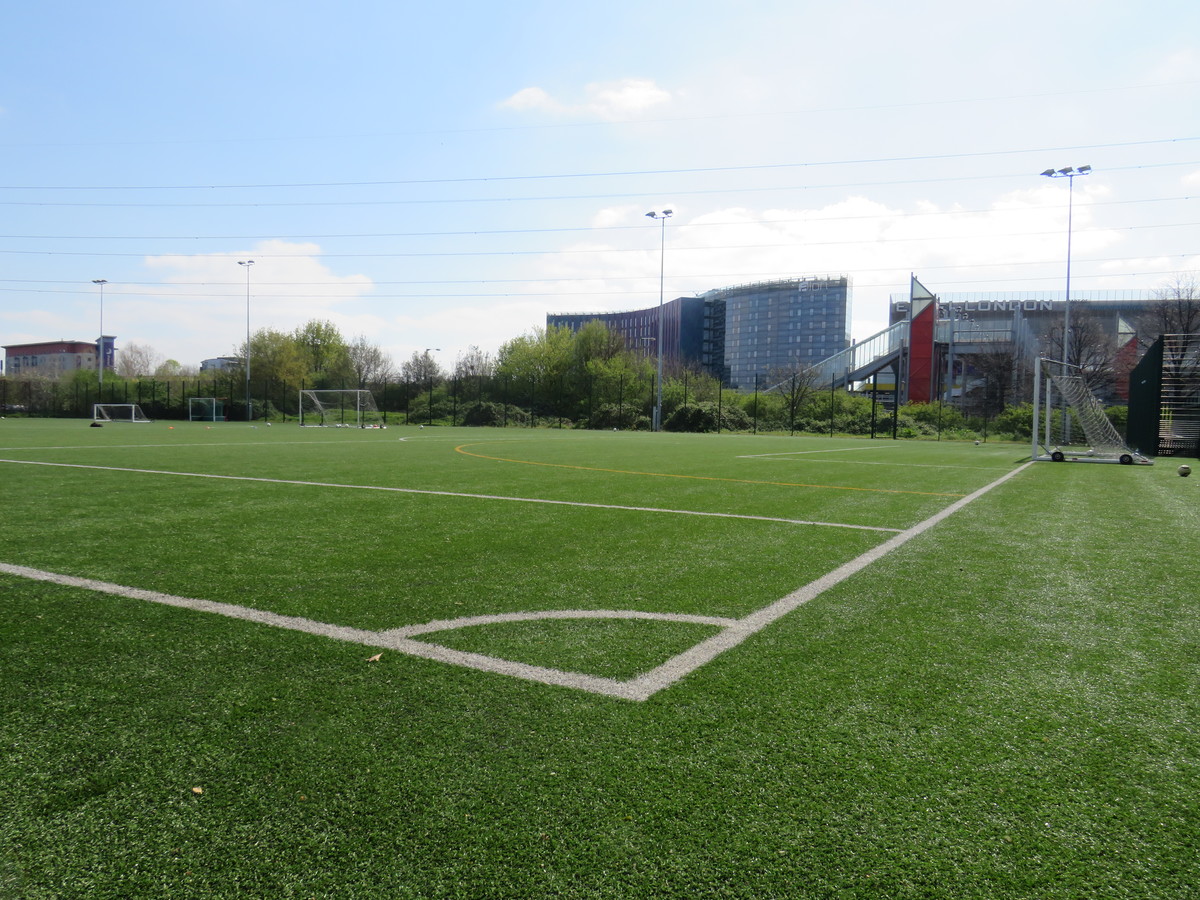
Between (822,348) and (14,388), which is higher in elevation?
(822,348)

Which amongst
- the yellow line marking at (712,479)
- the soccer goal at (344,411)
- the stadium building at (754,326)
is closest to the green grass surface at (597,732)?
the yellow line marking at (712,479)

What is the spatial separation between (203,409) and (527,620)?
5154 centimetres

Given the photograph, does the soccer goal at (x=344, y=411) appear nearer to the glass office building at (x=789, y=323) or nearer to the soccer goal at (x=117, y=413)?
the soccer goal at (x=117, y=413)

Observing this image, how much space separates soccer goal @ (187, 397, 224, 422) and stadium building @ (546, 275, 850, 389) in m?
76.2

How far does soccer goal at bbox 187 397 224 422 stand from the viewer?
47.2 meters

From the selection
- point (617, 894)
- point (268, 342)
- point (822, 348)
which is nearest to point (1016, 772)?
point (617, 894)

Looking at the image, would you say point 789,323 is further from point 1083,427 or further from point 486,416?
point 1083,427

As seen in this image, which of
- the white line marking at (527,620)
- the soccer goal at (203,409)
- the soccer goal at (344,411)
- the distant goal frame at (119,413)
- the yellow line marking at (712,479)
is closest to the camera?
the white line marking at (527,620)

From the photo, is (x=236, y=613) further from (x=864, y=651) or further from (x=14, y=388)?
(x=14, y=388)

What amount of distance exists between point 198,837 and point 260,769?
295 mm

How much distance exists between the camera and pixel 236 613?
11.1ft

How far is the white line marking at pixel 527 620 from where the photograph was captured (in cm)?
262

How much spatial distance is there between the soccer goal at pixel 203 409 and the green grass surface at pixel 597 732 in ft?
154

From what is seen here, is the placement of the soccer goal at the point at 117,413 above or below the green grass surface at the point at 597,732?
above
